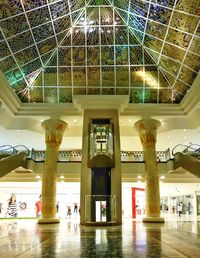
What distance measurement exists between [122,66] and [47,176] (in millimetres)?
9772

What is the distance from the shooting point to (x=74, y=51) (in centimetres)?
2255

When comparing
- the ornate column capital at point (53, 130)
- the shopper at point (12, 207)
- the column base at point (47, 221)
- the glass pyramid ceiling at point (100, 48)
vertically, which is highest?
the glass pyramid ceiling at point (100, 48)

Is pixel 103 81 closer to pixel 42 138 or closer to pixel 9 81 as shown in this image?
pixel 9 81

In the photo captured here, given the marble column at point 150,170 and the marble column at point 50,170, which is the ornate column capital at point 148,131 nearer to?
the marble column at point 150,170

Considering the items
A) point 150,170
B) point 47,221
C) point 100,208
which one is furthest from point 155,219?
point 47,221

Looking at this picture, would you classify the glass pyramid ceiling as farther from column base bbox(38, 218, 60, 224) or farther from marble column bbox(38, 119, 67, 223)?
column base bbox(38, 218, 60, 224)

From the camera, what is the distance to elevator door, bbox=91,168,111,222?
2019cm

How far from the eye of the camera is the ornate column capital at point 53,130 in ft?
79.6

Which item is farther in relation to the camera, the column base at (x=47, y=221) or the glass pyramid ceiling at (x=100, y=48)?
the column base at (x=47, y=221)

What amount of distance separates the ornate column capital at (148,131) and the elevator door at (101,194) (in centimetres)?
425

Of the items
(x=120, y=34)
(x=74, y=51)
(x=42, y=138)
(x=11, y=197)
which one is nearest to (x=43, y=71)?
(x=74, y=51)

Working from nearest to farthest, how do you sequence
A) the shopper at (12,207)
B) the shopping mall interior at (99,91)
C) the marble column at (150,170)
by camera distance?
the shopping mall interior at (99,91), the marble column at (150,170), the shopper at (12,207)

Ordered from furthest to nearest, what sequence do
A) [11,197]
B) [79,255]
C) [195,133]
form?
[11,197]
[195,133]
[79,255]

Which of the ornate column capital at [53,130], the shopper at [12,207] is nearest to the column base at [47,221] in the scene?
the ornate column capital at [53,130]
